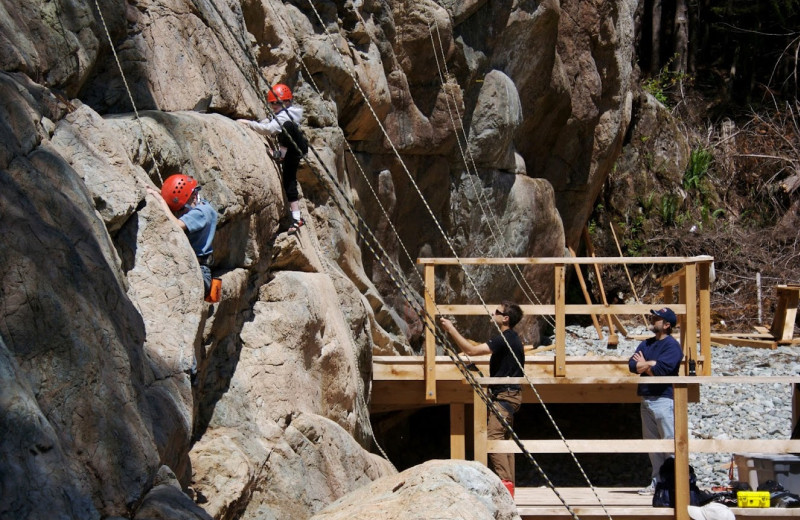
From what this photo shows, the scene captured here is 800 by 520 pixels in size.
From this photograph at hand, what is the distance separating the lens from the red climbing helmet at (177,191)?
6762mm

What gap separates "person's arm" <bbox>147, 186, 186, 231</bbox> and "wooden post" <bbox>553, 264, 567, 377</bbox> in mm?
4330

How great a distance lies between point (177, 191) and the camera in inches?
267

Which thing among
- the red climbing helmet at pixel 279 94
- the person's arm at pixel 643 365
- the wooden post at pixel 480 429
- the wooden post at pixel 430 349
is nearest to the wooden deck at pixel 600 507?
the wooden post at pixel 480 429

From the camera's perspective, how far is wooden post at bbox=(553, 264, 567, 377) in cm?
996

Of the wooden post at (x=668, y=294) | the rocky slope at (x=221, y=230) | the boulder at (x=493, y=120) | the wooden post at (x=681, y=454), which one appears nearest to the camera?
the rocky slope at (x=221, y=230)

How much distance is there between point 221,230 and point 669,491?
403cm

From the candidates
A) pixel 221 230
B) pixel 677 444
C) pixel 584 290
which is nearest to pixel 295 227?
pixel 221 230

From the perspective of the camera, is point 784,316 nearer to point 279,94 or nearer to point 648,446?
point 648,446

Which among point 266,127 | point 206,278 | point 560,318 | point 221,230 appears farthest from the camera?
point 560,318

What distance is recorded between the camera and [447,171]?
1534cm

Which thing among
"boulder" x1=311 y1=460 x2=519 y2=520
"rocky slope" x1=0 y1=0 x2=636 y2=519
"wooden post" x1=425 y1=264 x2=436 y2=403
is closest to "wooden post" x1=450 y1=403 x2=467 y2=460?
"wooden post" x1=425 y1=264 x2=436 y2=403

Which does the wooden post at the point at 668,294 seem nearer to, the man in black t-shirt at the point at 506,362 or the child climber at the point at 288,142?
the man in black t-shirt at the point at 506,362

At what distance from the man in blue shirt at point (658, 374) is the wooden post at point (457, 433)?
6.35 ft

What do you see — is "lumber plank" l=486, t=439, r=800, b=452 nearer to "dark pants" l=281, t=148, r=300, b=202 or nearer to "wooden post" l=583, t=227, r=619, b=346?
"dark pants" l=281, t=148, r=300, b=202
